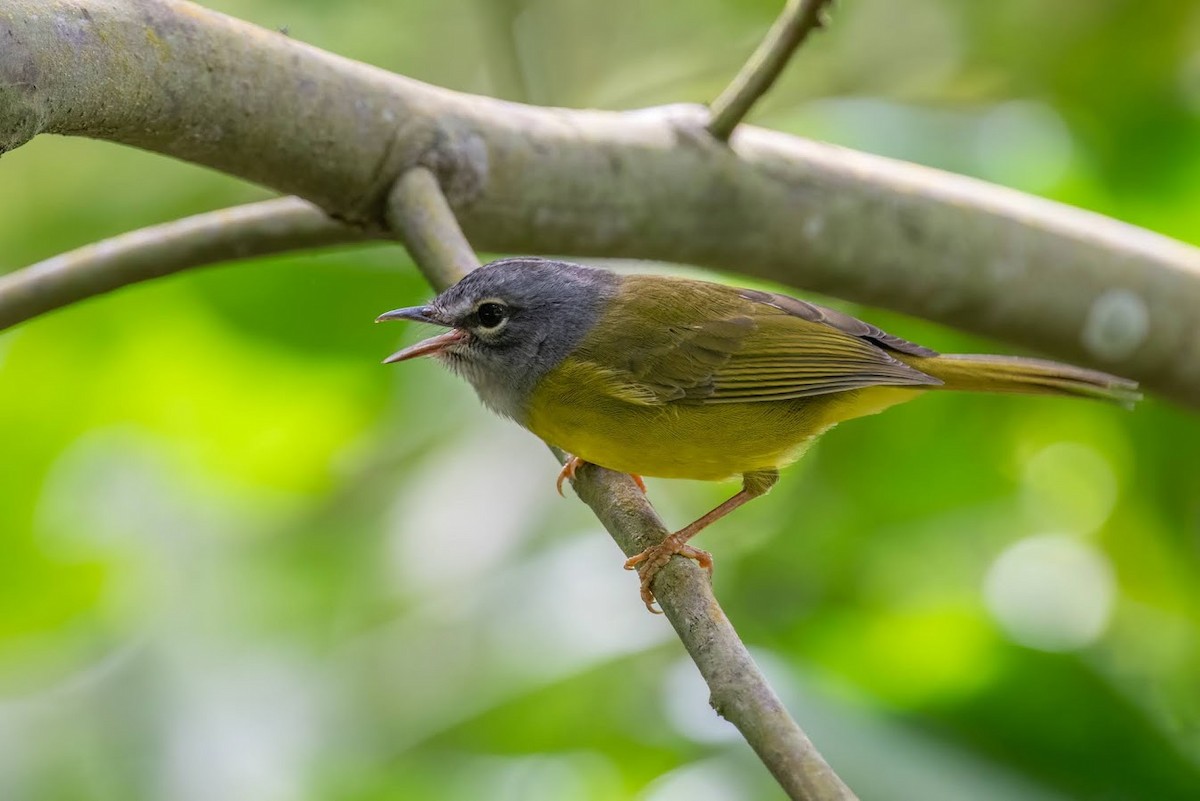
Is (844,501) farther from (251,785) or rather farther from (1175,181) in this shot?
(251,785)

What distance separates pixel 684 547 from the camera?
2.87m

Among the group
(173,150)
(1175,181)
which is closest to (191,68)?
(173,150)

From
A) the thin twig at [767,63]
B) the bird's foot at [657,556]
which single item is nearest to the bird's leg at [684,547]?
the bird's foot at [657,556]

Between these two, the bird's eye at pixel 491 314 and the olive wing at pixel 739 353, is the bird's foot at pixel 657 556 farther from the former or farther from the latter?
the bird's eye at pixel 491 314

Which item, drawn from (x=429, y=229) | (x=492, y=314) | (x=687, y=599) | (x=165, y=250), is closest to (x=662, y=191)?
(x=492, y=314)

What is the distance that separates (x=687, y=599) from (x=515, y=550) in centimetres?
181

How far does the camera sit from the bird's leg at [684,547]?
109 inches

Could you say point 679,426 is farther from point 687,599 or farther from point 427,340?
point 687,599

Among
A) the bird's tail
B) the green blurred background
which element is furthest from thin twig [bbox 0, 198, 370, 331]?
the bird's tail

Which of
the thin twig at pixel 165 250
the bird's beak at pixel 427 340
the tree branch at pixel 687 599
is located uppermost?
the thin twig at pixel 165 250

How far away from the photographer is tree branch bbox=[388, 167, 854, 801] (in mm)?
1883

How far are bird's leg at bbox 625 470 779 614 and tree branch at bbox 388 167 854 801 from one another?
32mm

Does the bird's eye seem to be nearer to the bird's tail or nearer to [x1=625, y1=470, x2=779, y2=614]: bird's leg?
[x1=625, y1=470, x2=779, y2=614]: bird's leg

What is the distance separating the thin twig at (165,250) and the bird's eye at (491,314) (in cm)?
36
